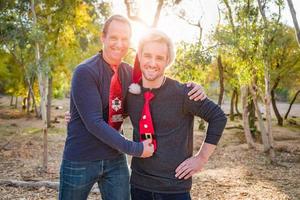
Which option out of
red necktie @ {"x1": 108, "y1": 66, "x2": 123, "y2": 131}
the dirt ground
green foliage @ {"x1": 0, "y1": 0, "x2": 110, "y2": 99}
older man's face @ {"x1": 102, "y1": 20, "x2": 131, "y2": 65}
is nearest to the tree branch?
green foliage @ {"x1": 0, "y1": 0, "x2": 110, "y2": 99}

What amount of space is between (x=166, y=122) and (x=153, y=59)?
469 mm

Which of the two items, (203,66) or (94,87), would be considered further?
(203,66)

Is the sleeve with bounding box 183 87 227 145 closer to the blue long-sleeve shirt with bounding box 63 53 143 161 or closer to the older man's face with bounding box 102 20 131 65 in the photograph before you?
the blue long-sleeve shirt with bounding box 63 53 143 161

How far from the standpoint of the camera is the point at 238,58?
12648 millimetres

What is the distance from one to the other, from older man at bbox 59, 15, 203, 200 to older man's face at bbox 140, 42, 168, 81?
33 centimetres

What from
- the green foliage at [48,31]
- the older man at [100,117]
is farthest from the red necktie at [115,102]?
the green foliage at [48,31]

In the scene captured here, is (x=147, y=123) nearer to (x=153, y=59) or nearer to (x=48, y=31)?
(x=153, y=59)

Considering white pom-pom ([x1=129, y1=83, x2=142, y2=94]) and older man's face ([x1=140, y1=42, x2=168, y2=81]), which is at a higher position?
older man's face ([x1=140, y1=42, x2=168, y2=81])

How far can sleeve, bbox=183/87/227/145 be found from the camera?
3.17 meters

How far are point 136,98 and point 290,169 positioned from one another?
444 inches

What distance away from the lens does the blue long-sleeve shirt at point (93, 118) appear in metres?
3.17

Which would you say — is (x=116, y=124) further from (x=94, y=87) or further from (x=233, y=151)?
(x=233, y=151)

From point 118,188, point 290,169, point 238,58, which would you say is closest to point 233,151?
point 290,169

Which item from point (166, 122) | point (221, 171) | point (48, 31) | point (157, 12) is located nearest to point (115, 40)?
point (166, 122)
